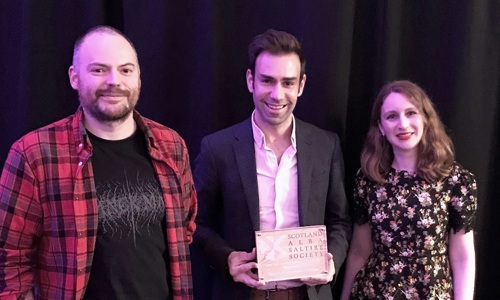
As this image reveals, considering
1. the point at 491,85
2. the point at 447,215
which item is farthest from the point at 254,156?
the point at 491,85

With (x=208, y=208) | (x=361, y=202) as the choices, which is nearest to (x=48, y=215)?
(x=208, y=208)

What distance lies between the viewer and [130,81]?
5.28 ft

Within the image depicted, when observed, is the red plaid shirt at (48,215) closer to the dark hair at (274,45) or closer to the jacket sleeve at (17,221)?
the jacket sleeve at (17,221)

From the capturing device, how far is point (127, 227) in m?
1.57

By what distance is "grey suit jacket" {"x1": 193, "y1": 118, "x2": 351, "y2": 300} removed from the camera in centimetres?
195

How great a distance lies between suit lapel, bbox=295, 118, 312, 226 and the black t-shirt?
540mm

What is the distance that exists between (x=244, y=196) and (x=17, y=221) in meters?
0.79

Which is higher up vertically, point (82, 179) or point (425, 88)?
point (425, 88)

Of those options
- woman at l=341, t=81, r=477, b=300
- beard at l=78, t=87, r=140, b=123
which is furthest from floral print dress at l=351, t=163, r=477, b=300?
beard at l=78, t=87, r=140, b=123

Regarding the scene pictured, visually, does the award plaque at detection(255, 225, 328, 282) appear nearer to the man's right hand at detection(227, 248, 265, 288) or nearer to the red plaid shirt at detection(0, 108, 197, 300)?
the man's right hand at detection(227, 248, 265, 288)

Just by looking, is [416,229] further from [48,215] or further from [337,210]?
[48,215]

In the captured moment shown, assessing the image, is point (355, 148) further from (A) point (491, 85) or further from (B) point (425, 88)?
(A) point (491, 85)

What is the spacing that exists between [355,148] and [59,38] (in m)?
1.36

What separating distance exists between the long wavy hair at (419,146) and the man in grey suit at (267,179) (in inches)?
7.0
